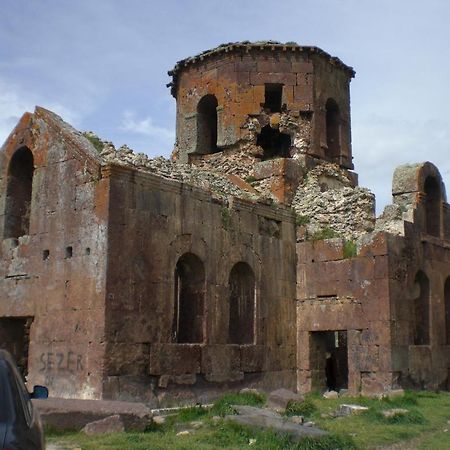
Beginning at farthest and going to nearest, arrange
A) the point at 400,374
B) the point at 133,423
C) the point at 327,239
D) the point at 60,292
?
1. the point at 327,239
2. the point at 400,374
3. the point at 60,292
4. the point at 133,423

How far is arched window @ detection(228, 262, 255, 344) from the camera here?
1323cm

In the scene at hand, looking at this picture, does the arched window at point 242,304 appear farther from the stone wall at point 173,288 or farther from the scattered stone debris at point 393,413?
the scattered stone debris at point 393,413

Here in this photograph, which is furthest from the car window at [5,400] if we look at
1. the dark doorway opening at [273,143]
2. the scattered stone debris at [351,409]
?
the dark doorway opening at [273,143]

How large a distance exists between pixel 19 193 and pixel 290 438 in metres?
8.34

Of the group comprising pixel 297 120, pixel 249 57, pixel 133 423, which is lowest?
pixel 133 423

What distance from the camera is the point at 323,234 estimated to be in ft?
47.1

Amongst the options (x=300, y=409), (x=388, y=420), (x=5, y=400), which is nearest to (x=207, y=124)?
(x=300, y=409)

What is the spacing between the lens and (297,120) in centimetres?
1703

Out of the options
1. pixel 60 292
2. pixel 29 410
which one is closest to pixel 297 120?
pixel 60 292

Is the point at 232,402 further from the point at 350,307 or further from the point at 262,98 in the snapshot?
the point at 262,98

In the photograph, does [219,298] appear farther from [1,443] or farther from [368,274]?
[1,443]

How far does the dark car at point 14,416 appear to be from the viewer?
10.2ft

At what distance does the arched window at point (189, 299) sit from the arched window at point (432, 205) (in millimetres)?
6323

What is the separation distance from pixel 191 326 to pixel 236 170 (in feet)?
18.1
